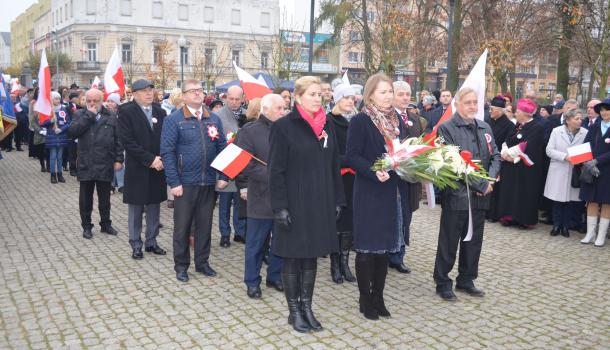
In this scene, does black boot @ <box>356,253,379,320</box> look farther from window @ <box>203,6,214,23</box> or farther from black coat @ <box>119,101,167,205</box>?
window @ <box>203,6,214,23</box>

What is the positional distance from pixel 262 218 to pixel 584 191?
518 centimetres

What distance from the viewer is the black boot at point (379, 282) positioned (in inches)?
199

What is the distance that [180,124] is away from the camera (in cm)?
605

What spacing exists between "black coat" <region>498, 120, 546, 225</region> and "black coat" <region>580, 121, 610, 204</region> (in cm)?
89

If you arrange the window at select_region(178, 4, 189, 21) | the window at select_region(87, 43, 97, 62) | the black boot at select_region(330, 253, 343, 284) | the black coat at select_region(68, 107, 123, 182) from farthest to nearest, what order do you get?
the window at select_region(178, 4, 189, 21)
the window at select_region(87, 43, 97, 62)
the black coat at select_region(68, 107, 123, 182)
the black boot at select_region(330, 253, 343, 284)

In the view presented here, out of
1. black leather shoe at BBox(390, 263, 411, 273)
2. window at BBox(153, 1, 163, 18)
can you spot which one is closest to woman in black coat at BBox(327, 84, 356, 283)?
black leather shoe at BBox(390, 263, 411, 273)

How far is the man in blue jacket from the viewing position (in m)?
6.03

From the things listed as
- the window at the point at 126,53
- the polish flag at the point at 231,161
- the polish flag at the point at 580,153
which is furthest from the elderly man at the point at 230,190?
the window at the point at 126,53

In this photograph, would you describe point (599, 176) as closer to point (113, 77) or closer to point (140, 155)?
point (140, 155)

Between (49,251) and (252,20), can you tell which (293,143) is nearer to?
(49,251)

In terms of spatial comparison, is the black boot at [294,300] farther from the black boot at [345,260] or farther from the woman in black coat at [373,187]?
the black boot at [345,260]

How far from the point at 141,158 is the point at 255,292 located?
7.08ft

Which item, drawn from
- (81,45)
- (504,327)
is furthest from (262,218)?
(81,45)

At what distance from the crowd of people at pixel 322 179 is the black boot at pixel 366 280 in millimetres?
13
